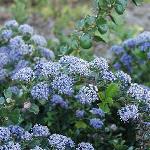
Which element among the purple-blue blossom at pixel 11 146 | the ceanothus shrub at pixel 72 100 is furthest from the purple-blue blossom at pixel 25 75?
the purple-blue blossom at pixel 11 146

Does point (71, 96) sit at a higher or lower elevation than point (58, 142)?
higher

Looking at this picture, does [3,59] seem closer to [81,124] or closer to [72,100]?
[72,100]

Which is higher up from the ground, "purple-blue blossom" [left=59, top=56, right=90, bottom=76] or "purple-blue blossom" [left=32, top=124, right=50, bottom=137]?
"purple-blue blossom" [left=59, top=56, right=90, bottom=76]

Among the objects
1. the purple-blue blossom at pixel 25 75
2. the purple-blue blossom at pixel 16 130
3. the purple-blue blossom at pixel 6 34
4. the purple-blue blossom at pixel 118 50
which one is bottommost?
the purple-blue blossom at pixel 16 130

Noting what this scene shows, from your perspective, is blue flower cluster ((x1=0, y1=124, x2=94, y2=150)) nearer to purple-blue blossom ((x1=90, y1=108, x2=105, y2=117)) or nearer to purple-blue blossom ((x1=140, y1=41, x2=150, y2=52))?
purple-blue blossom ((x1=90, y1=108, x2=105, y2=117))

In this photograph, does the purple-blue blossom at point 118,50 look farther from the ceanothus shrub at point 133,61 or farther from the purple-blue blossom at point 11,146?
the purple-blue blossom at point 11,146

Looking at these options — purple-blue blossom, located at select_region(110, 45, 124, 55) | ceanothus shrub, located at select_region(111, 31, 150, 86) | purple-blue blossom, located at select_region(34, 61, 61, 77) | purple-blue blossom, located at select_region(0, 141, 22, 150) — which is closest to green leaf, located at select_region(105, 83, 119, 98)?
purple-blue blossom, located at select_region(34, 61, 61, 77)

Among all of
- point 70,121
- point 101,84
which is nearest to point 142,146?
point 101,84

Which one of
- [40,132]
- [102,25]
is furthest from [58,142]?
[102,25]

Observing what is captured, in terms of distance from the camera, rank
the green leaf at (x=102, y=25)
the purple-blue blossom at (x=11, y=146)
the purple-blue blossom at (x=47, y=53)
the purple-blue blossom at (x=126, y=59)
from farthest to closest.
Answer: the purple-blue blossom at (x=126, y=59)
the purple-blue blossom at (x=47, y=53)
the green leaf at (x=102, y=25)
the purple-blue blossom at (x=11, y=146)
